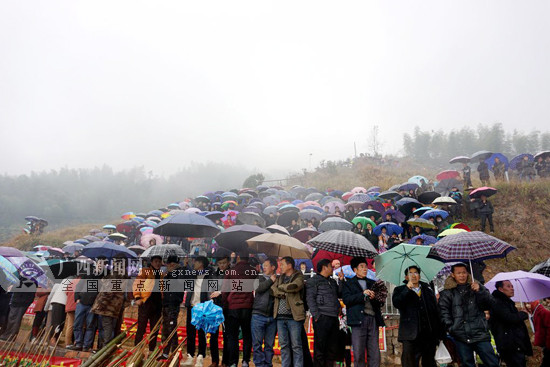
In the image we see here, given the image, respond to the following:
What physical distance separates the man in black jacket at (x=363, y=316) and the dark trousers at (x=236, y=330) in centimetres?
160

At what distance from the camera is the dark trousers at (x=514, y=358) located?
4559 mm

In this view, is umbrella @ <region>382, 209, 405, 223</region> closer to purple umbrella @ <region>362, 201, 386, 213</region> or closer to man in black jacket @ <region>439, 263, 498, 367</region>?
purple umbrella @ <region>362, 201, 386, 213</region>

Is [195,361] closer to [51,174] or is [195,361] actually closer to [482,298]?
[482,298]

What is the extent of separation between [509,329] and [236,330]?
401 centimetres

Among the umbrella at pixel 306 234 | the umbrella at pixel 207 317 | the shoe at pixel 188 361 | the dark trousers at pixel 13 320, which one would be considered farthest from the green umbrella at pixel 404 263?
the dark trousers at pixel 13 320

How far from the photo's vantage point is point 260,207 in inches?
672

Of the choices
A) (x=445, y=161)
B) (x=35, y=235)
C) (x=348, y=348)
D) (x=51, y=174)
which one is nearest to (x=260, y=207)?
(x=348, y=348)

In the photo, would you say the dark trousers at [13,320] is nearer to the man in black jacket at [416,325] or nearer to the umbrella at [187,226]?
the umbrella at [187,226]

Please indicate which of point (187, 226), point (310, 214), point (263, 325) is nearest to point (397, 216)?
point (310, 214)

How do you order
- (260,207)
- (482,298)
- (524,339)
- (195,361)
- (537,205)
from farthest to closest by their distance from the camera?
1. (260,207)
2. (537,205)
3. (195,361)
4. (524,339)
5. (482,298)

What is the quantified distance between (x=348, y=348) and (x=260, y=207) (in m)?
12.3

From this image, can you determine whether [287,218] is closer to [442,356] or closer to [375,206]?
[375,206]

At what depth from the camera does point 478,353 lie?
419 centimetres

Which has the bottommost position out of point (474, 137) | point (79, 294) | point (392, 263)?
point (79, 294)
